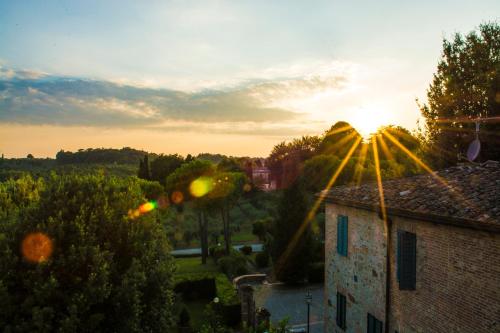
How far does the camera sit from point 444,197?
11.1m

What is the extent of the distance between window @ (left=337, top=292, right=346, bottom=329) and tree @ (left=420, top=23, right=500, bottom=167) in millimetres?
14373

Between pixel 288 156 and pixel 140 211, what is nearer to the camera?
pixel 140 211

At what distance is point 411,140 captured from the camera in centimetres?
6200

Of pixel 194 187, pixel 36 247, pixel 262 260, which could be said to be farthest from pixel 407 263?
pixel 194 187

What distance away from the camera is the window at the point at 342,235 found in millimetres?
15570

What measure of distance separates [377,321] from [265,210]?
47125 millimetres

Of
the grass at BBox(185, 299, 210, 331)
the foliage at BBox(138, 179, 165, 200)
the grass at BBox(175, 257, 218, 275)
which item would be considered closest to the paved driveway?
the grass at BBox(185, 299, 210, 331)

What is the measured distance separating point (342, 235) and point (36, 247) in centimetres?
1073

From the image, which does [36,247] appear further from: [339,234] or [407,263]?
[339,234]

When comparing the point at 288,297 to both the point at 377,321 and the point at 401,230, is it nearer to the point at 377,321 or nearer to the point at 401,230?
the point at 377,321

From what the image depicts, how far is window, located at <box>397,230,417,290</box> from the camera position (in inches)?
447

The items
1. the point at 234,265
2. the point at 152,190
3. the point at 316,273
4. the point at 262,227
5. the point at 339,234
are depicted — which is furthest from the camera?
the point at 262,227

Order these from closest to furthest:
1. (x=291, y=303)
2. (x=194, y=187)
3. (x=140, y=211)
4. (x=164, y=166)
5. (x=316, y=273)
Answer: (x=140, y=211) → (x=291, y=303) → (x=316, y=273) → (x=194, y=187) → (x=164, y=166)

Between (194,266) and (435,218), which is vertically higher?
(435,218)
